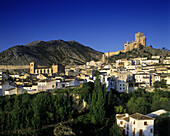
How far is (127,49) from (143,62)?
18.6m

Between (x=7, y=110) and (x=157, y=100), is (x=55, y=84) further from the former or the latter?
(x=157, y=100)

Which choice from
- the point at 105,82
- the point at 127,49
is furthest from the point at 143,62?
the point at 105,82

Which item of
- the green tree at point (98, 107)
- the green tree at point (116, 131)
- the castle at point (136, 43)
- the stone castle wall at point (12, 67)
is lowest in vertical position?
the green tree at point (116, 131)

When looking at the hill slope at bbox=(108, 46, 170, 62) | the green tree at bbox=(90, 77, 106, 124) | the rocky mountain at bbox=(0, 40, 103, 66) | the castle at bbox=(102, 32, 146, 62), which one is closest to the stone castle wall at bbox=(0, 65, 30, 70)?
the rocky mountain at bbox=(0, 40, 103, 66)

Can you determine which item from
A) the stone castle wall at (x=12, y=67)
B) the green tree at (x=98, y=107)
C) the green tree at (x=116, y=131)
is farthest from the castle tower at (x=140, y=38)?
the green tree at (x=116, y=131)

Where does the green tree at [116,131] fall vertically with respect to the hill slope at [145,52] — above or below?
below

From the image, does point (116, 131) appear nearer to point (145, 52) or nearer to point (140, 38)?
point (145, 52)

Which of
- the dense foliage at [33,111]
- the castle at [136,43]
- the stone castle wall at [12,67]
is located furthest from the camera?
the castle at [136,43]

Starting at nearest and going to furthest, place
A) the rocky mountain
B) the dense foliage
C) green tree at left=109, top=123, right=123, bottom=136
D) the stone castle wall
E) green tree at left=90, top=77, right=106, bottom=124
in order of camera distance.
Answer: green tree at left=109, top=123, right=123, bottom=136, the dense foliage, green tree at left=90, top=77, right=106, bottom=124, the stone castle wall, the rocky mountain

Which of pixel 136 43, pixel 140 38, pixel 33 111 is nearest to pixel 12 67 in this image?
pixel 136 43

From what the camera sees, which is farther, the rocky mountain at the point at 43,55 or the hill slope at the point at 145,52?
the rocky mountain at the point at 43,55

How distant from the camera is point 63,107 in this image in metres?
21.9

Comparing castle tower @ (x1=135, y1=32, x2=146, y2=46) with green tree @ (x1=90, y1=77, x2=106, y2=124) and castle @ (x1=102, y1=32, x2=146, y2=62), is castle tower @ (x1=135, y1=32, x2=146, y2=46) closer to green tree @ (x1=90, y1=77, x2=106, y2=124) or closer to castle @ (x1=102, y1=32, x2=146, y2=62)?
castle @ (x1=102, y1=32, x2=146, y2=62)

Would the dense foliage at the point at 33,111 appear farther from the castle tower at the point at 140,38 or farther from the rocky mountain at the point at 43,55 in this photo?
the rocky mountain at the point at 43,55
